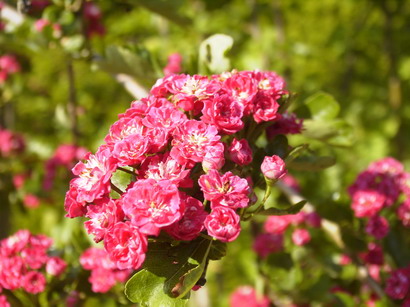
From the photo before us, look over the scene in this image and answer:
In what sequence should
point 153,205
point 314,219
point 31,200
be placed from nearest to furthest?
point 153,205
point 314,219
point 31,200

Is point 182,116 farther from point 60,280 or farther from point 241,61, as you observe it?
point 241,61

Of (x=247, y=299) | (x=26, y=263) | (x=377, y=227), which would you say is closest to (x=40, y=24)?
(x=26, y=263)

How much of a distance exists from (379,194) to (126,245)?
1.19 m

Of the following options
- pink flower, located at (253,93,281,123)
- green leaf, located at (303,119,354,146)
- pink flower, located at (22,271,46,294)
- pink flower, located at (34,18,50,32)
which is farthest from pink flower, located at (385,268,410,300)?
pink flower, located at (34,18,50,32)

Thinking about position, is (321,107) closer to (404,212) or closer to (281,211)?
(404,212)

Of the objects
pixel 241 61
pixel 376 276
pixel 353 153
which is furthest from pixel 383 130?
pixel 376 276

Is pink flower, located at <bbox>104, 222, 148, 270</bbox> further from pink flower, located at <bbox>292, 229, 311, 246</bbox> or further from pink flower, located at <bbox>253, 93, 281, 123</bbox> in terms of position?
pink flower, located at <bbox>292, 229, 311, 246</bbox>

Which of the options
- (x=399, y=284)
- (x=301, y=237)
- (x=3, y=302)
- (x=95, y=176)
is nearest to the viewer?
(x=95, y=176)

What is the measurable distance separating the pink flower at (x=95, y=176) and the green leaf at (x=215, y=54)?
0.67m

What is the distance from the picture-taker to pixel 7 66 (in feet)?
11.6

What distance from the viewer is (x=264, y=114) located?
136 cm

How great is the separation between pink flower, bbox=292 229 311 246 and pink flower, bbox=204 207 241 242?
1344 mm

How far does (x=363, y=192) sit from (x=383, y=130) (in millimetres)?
4745

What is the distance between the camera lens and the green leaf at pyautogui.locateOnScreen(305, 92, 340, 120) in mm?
1857
